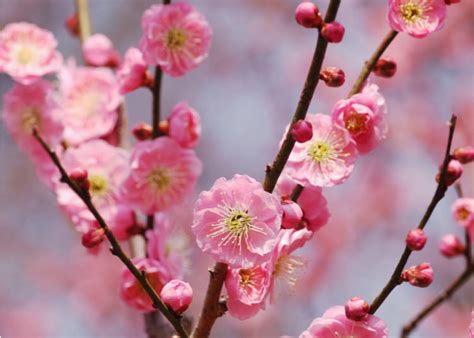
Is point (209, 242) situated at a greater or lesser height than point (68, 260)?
greater

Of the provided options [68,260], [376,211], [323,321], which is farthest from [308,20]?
[68,260]

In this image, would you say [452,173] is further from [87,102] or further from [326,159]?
[87,102]

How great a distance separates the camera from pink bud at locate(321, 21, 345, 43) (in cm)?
146

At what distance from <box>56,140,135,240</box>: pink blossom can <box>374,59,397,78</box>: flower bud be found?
0.71m

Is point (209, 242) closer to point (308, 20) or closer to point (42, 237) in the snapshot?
point (308, 20)

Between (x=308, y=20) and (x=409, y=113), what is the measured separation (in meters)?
4.83

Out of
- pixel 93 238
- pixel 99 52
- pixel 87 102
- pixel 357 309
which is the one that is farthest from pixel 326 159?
pixel 99 52

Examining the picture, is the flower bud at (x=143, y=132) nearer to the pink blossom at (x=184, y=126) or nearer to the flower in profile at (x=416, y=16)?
the pink blossom at (x=184, y=126)

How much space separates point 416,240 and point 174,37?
835 millimetres

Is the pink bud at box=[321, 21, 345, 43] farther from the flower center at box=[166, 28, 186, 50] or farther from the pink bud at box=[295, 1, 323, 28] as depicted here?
the flower center at box=[166, 28, 186, 50]

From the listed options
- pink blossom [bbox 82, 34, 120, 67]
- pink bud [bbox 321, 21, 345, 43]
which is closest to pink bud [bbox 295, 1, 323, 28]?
pink bud [bbox 321, 21, 345, 43]

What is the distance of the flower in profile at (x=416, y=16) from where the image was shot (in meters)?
1.63

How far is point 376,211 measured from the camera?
6.03 meters

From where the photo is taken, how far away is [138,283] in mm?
1896
